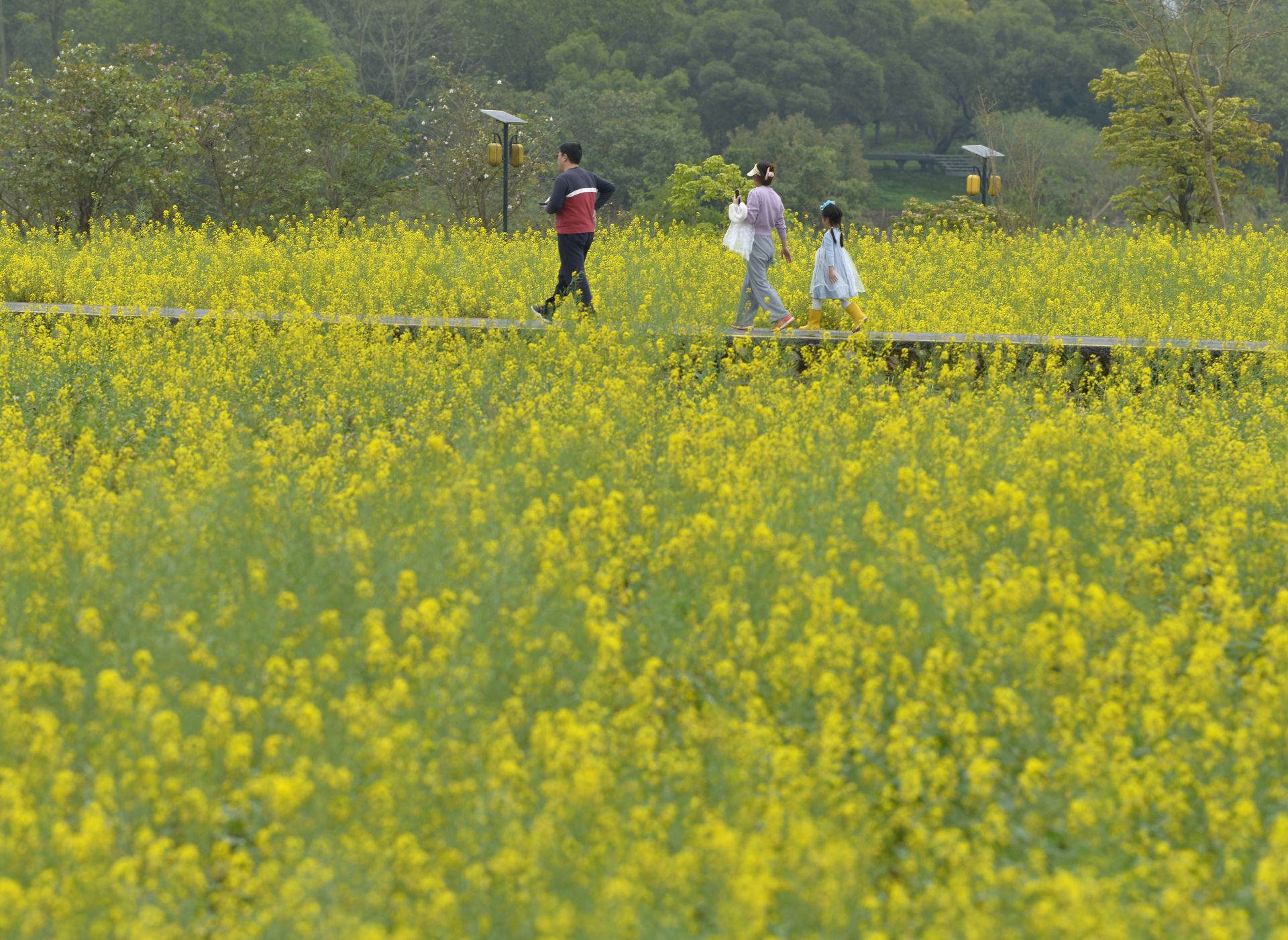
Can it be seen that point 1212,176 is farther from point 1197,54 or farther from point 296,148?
point 296,148

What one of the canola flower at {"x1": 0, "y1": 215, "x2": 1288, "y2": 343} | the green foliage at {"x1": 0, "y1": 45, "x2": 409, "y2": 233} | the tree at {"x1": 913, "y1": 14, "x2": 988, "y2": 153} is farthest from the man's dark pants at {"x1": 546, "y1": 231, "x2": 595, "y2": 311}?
the tree at {"x1": 913, "y1": 14, "x2": 988, "y2": 153}

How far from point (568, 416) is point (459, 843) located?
14.1ft

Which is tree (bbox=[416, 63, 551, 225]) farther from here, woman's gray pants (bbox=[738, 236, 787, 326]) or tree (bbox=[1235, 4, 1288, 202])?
tree (bbox=[1235, 4, 1288, 202])

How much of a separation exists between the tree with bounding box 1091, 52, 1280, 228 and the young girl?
13638mm

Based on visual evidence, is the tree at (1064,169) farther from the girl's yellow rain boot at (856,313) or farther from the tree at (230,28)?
the girl's yellow rain boot at (856,313)

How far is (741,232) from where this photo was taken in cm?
1138

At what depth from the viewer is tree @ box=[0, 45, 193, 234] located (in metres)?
20.7

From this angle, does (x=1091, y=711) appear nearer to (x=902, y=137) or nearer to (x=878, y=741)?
(x=878, y=741)

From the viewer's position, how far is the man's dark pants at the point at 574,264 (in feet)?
37.6

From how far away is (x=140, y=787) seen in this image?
148 inches

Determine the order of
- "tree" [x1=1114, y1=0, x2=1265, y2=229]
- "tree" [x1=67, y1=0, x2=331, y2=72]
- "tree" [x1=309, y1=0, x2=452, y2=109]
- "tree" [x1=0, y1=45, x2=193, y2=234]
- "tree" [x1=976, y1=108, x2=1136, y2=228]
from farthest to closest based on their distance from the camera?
1. "tree" [x1=309, y1=0, x2=452, y2=109]
2. "tree" [x1=67, y1=0, x2=331, y2=72]
3. "tree" [x1=976, y1=108, x2=1136, y2=228]
4. "tree" [x1=1114, y1=0, x2=1265, y2=229]
5. "tree" [x1=0, y1=45, x2=193, y2=234]

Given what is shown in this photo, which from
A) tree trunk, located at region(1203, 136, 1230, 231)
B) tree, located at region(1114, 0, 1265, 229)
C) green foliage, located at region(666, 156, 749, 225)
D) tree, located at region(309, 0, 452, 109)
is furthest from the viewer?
tree, located at region(309, 0, 452, 109)

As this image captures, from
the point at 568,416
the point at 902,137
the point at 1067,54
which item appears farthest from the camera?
the point at 902,137

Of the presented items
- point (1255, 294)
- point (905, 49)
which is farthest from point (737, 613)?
point (905, 49)
